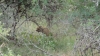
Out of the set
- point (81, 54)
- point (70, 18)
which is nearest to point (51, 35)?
point (70, 18)

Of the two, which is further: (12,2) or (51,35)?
(51,35)

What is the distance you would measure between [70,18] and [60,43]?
2.79 feet

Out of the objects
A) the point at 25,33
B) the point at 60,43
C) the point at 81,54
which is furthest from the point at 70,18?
the point at 81,54

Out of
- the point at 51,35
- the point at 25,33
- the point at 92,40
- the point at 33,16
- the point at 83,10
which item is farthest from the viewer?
the point at 51,35

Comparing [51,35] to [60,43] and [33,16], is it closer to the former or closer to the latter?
[60,43]

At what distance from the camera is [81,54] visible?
4.15 meters

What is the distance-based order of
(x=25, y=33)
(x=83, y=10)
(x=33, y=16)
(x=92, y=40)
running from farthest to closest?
(x=25, y=33) < (x=33, y=16) < (x=83, y=10) < (x=92, y=40)

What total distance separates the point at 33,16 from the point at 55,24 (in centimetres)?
99

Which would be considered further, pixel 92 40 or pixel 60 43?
pixel 60 43

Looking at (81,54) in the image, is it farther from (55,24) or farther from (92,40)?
(55,24)

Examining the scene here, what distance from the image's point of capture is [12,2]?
6.06 m

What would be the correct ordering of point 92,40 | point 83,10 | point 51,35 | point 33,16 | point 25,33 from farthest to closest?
point 51,35 < point 25,33 < point 33,16 < point 83,10 < point 92,40

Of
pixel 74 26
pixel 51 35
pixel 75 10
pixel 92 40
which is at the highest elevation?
pixel 92 40

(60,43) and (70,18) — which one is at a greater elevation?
(70,18)
